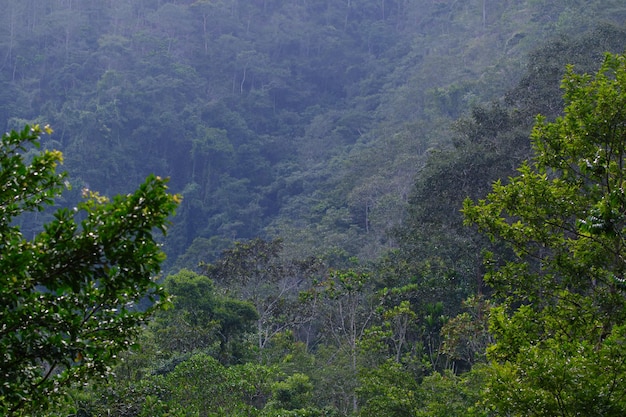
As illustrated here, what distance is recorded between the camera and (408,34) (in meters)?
52.1

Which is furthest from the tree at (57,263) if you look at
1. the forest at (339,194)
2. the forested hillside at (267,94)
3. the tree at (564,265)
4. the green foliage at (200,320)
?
the forested hillside at (267,94)

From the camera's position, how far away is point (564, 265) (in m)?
6.17

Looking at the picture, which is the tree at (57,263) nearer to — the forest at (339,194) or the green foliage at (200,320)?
the forest at (339,194)

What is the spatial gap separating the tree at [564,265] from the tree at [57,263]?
2.92m

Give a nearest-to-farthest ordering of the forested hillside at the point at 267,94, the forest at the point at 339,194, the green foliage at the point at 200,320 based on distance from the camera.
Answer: the forest at the point at 339,194
the green foliage at the point at 200,320
the forested hillside at the point at 267,94

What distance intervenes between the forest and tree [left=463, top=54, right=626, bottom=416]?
0.07 ft

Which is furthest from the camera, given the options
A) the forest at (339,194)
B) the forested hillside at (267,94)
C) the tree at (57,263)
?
the forested hillside at (267,94)

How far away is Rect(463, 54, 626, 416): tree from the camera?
192 inches

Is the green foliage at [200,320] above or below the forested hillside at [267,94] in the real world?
below

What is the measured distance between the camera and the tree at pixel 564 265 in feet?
16.0

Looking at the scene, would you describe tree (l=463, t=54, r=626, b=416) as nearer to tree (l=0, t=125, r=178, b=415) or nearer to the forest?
the forest

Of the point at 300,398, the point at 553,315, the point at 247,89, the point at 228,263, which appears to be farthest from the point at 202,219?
the point at 553,315

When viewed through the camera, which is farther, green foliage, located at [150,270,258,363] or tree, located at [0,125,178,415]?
green foliage, located at [150,270,258,363]

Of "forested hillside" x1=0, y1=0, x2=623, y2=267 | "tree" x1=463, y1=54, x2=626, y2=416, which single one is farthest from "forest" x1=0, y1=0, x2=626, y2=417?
"forested hillside" x1=0, y1=0, x2=623, y2=267
